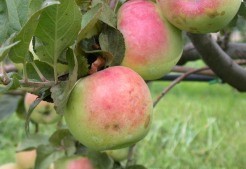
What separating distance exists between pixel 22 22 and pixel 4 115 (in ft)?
2.99

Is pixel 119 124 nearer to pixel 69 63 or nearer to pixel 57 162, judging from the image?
pixel 69 63

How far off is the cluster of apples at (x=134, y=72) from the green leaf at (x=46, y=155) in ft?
1.31

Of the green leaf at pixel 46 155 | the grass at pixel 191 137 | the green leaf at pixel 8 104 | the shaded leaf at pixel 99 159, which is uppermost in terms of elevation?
the shaded leaf at pixel 99 159

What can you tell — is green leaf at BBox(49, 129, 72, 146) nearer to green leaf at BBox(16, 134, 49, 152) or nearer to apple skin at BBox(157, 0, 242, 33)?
green leaf at BBox(16, 134, 49, 152)

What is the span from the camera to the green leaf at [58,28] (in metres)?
0.64

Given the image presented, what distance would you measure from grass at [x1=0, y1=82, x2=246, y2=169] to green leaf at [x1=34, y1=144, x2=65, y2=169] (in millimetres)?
1153

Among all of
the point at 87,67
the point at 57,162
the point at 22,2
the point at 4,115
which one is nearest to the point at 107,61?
the point at 87,67

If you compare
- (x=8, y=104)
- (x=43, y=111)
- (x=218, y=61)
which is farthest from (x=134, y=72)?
(x=8, y=104)

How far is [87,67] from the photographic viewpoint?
667mm

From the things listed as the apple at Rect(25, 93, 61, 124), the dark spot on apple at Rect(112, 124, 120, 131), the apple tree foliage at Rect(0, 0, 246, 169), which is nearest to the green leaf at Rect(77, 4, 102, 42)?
the apple tree foliage at Rect(0, 0, 246, 169)

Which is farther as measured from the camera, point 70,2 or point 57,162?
point 57,162

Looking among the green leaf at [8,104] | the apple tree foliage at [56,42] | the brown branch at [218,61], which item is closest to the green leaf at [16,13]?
the apple tree foliage at [56,42]

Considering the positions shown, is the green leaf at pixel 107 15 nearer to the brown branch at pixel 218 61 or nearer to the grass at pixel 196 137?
the brown branch at pixel 218 61

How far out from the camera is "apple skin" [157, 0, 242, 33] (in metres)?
0.66
